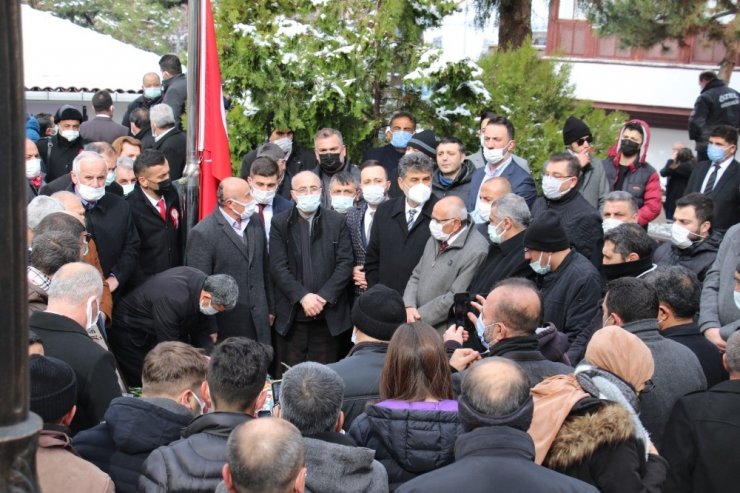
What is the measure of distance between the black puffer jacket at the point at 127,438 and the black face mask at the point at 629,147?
655 cm

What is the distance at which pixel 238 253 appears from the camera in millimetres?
7340

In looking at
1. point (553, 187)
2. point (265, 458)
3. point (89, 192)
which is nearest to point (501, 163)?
point (553, 187)

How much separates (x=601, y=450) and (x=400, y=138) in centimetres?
597

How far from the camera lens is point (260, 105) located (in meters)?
9.41

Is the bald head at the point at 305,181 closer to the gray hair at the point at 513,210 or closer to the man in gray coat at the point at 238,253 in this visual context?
the man in gray coat at the point at 238,253

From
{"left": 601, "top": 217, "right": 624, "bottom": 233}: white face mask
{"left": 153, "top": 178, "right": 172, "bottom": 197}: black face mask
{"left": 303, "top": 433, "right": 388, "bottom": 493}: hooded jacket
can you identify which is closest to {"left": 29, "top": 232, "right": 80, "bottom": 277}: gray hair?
{"left": 153, "top": 178, "right": 172, "bottom": 197}: black face mask

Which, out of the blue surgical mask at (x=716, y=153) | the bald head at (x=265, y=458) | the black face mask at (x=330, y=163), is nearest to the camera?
the bald head at (x=265, y=458)

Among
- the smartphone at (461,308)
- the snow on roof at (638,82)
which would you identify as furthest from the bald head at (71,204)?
the snow on roof at (638,82)

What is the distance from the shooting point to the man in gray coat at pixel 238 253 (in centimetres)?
720

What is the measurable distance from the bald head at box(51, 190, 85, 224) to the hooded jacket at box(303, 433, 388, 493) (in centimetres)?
372

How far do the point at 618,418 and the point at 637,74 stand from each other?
925 inches

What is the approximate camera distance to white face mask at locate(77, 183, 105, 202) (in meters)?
7.00

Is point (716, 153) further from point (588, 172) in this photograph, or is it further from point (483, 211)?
point (483, 211)

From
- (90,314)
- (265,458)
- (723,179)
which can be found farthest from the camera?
(723,179)
